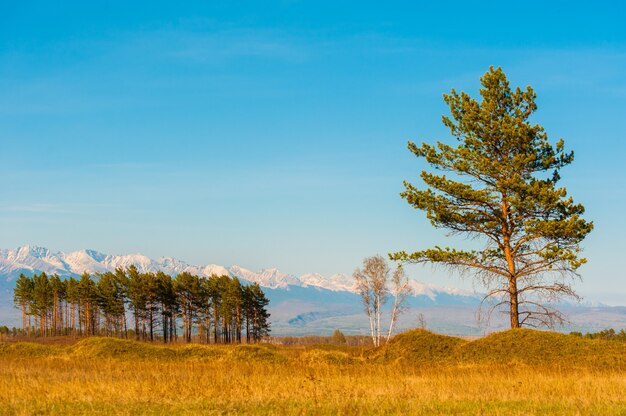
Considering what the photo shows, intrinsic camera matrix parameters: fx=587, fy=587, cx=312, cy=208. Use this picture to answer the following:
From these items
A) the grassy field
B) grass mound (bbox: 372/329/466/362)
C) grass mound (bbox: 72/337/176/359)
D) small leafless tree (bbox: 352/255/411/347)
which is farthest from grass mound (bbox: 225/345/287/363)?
small leafless tree (bbox: 352/255/411/347)

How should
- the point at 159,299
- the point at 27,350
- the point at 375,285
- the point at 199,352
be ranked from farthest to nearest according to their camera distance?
1. the point at 159,299
2. the point at 375,285
3. the point at 27,350
4. the point at 199,352

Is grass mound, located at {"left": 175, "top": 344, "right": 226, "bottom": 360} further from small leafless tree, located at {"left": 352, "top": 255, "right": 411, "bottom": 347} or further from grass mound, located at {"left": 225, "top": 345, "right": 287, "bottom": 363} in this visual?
small leafless tree, located at {"left": 352, "top": 255, "right": 411, "bottom": 347}

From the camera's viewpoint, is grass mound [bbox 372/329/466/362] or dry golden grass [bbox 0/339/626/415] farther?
grass mound [bbox 372/329/466/362]

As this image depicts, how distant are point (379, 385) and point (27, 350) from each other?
24.9m

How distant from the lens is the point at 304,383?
16297 millimetres

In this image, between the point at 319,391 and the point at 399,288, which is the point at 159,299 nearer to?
the point at 399,288

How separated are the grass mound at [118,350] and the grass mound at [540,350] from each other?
14.9 meters

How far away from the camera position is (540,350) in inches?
990

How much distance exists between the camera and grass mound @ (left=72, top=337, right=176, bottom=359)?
96.6 ft

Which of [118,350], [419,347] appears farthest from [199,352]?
[419,347]

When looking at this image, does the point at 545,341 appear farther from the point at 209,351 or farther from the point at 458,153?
the point at 209,351

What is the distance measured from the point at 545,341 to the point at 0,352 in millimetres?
28963

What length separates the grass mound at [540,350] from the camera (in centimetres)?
2306

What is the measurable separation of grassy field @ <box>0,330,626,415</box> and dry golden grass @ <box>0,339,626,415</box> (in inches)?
1.1
